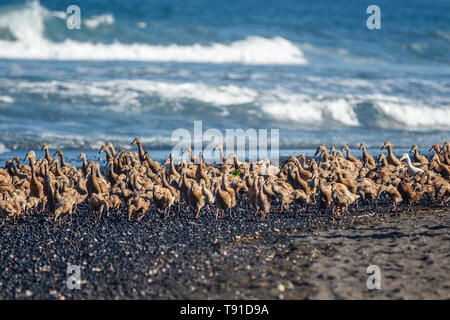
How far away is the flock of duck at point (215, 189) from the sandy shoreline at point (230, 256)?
392mm

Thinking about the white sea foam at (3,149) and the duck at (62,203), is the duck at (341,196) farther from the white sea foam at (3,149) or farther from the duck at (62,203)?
the white sea foam at (3,149)

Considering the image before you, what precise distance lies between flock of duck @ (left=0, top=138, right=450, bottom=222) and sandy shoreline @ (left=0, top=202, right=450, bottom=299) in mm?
392

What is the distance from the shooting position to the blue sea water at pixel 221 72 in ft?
102

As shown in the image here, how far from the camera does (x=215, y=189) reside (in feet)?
49.0

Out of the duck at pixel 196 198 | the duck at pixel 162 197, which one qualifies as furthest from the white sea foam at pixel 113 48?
the duck at pixel 196 198

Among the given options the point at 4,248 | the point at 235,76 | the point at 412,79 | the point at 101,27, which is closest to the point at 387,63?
the point at 412,79

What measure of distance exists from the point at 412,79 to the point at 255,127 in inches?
759

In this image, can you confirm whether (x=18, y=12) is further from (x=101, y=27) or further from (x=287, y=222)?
(x=287, y=222)

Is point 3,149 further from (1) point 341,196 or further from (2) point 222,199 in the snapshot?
(1) point 341,196

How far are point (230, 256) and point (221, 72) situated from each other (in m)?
37.4

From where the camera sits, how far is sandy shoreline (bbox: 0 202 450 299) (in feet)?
31.6

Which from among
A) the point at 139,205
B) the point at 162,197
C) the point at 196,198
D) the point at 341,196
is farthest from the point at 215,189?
the point at 341,196

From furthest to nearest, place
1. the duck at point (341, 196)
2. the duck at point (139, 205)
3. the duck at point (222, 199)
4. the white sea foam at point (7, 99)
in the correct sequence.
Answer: the white sea foam at point (7, 99) → the duck at point (222, 199) → the duck at point (341, 196) → the duck at point (139, 205)
